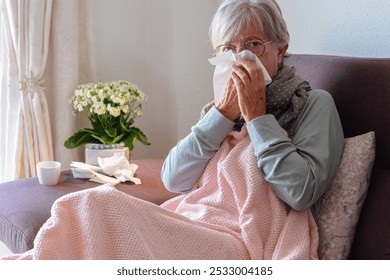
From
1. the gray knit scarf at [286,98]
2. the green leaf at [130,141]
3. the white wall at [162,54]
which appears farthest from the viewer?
the white wall at [162,54]

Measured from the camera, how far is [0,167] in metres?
2.35

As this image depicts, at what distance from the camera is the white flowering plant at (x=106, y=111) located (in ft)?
7.02

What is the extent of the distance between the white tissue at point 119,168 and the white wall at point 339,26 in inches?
29.1

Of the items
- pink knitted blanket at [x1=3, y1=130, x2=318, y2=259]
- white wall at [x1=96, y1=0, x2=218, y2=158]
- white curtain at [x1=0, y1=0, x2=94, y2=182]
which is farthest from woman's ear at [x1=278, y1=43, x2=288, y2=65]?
white curtain at [x1=0, y1=0, x2=94, y2=182]

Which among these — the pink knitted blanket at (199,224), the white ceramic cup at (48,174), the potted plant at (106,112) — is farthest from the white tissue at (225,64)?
the potted plant at (106,112)

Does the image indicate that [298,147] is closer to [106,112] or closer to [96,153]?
[96,153]

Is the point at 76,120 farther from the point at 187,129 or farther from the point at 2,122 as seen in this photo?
the point at 187,129

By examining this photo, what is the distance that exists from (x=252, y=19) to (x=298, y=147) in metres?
0.35

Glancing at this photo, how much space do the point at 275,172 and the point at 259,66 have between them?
29 cm

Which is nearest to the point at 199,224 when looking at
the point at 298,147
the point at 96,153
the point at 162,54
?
the point at 298,147

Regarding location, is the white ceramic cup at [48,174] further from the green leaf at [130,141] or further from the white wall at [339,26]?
the white wall at [339,26]

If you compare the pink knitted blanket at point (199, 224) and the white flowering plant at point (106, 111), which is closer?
the pink knitted blanket at point (199, 224)

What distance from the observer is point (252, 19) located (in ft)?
4.28

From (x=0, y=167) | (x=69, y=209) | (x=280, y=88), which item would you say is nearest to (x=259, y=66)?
(x=280, y=88)
